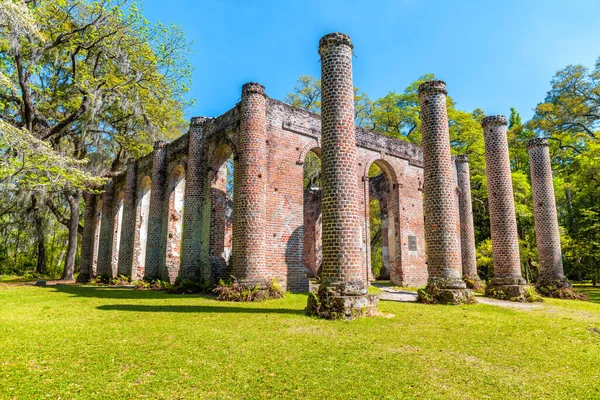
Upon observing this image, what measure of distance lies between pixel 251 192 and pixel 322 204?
3761mm

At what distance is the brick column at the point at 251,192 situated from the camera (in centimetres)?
1170

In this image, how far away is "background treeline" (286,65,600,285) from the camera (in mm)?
19395

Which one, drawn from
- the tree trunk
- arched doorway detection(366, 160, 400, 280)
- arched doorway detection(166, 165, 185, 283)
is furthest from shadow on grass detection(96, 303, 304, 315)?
the tree trunk

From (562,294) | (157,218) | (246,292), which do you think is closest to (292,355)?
(246,292)

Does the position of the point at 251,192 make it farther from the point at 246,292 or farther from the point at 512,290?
the point at 512,290

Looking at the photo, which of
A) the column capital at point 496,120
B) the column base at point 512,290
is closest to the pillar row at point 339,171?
the column base at point 512,290

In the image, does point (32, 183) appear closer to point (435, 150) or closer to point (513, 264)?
point (435, 150)

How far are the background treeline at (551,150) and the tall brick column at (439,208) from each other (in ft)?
29.9

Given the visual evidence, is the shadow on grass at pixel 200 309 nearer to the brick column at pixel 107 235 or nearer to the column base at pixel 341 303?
the column base at pixel 341 303

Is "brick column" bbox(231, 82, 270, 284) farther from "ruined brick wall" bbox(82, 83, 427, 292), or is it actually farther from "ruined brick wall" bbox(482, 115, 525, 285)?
"ruined brick wall" bbox(482, 115, 525, 285)

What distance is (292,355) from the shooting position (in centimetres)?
518

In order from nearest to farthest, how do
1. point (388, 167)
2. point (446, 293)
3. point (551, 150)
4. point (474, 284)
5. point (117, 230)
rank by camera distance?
1. point (446, 293)
2. point (474, 284)
3. point (388, 167)
4. point (117, 230)
5. point (551, 150)

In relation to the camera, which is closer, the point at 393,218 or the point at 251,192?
the point at 251,192

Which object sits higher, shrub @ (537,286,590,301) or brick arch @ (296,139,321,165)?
brick arch @ (296,139,321,165)
